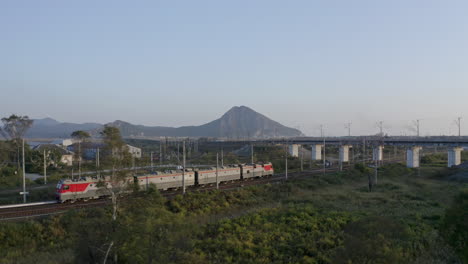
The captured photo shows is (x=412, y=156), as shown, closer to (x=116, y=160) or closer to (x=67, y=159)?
(x=116, y=160)

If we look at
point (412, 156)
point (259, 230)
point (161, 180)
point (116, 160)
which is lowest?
point (259, 230)

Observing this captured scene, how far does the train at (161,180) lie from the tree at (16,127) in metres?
29.4

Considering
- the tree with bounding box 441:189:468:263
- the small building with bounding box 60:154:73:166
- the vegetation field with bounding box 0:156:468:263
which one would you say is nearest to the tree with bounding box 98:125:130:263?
the vegetation field with bounding box 0:156:468:263

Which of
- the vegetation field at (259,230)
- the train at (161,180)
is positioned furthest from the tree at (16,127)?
the vegetation field at (259,230)

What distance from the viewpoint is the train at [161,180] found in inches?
992

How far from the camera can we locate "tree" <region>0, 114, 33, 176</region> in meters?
50.9

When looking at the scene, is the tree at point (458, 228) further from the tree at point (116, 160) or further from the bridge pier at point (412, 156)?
the bridge pier at point (412, 156)

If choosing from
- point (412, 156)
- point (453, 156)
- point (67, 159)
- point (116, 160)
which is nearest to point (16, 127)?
point (67, 159)

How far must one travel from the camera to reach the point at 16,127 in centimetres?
5153

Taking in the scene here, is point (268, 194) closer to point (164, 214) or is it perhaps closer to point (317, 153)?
point (164, 214)

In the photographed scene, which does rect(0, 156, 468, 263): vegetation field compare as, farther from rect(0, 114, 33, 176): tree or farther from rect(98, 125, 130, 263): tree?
rect(0, 114, 33, 176): tree

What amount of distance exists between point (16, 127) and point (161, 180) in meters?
31.3

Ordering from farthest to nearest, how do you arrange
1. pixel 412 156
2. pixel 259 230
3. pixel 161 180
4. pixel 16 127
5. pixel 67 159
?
pixel 412 156 → pixel 67 159 → pixel 16 127 → pixel 161 180 → pixel 259 230

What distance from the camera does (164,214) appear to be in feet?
43.6
